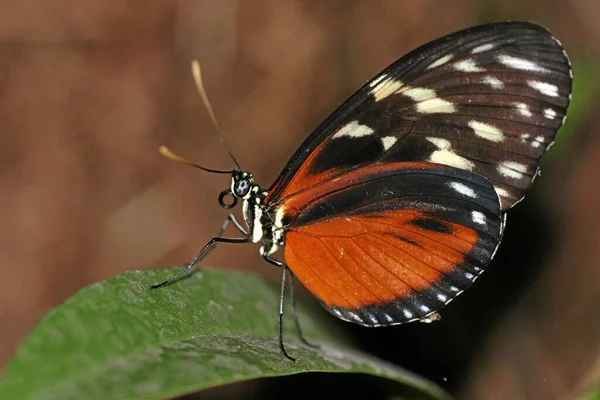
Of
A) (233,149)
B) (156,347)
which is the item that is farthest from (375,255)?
(233,149)

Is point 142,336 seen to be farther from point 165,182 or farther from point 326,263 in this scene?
point 165,182

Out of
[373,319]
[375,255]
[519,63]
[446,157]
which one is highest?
[519,63]

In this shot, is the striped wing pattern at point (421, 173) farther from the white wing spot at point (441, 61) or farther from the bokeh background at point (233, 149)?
the bokeh background at point (233, 149)

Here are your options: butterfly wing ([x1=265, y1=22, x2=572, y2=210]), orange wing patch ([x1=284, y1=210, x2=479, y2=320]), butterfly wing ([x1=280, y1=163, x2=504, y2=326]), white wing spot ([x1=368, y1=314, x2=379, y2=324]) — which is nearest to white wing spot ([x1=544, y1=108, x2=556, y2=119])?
butterfly wing ([x1=265, y1=22, x2=572, y2=210])

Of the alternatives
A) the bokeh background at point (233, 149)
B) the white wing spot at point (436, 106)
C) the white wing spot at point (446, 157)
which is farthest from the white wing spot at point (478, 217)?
the bokeh background at point (233, 149)

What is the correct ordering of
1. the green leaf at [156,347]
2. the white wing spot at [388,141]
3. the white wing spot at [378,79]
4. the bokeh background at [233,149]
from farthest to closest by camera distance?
the bokeh background at [233,149] < the white wing spot at [388,141] < the white wing spot at [378,79] < the green leaf at [156,347]

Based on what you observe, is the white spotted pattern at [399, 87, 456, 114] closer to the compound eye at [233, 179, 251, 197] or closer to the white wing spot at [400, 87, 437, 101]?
the white wing spot at [400, 87, 437, 101]

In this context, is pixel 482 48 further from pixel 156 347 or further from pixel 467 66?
pixel 156 347
